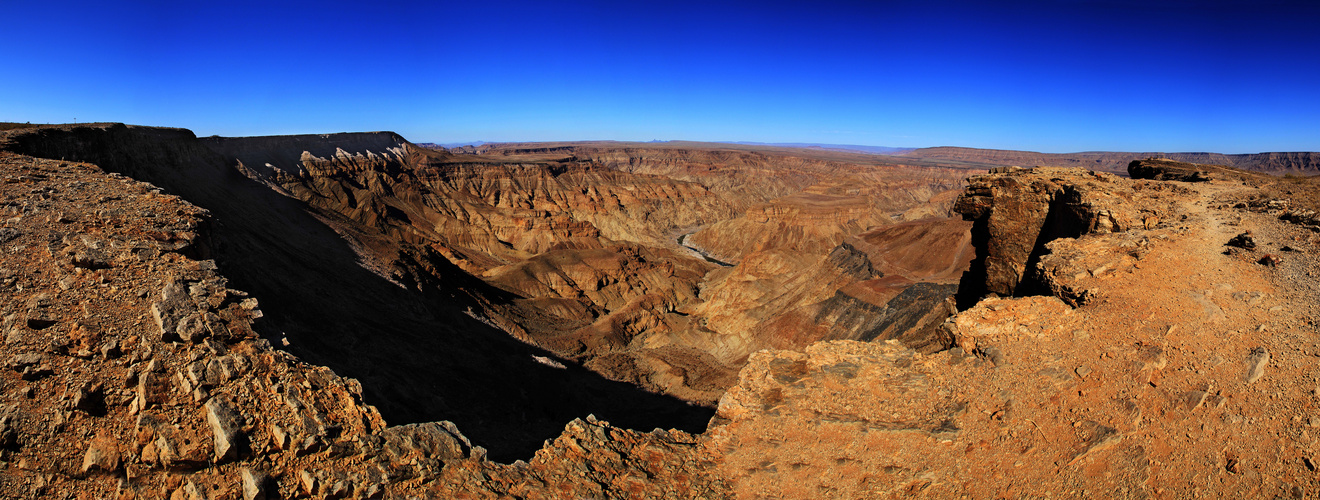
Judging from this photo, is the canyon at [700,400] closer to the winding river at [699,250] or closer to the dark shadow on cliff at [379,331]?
the dark shadow on cliff at [379,331]

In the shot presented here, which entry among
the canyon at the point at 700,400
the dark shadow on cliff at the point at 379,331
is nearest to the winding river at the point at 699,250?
the dark shadow on cliff at the point at 379,331

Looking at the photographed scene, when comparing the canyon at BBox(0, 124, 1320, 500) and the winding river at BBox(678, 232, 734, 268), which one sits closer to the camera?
the canyon at BBox(0, 124, 1320, 500)

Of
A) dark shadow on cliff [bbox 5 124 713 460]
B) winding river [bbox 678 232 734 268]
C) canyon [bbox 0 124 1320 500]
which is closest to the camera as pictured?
canyon [bbox 0 124 1320 500]

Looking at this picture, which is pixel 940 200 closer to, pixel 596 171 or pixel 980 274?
pixel 596 171

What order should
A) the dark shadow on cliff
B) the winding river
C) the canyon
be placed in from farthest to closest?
the winding river, the dark shadow on cliff, the canyon

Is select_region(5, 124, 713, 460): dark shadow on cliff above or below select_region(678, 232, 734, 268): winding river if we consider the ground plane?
above

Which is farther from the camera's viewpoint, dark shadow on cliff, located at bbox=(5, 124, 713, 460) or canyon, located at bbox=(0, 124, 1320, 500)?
dark shadow on cliff, located at bbox=(5, 124, 713, 460)

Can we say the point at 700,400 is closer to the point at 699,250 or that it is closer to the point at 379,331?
the point at 379,331

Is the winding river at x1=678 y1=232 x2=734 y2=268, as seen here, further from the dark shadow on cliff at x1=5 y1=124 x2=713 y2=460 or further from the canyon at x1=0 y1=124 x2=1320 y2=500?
the canyon at x1=0 y1=124 x2=1320 y2=500

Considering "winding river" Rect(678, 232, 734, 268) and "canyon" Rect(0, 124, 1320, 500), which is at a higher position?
"canyon" Rect(0, 124, 1320, 500)

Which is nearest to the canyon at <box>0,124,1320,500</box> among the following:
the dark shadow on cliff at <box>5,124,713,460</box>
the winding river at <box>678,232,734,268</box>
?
the dark shadow on cliff at <box>5,124,713,460</box>
